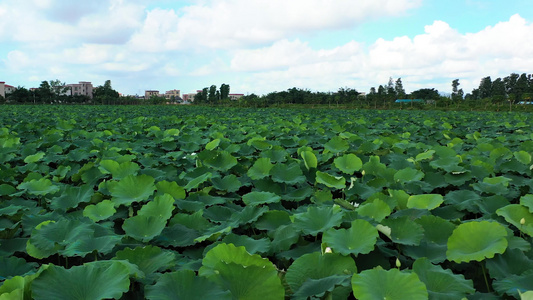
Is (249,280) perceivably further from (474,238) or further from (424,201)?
(424,201)

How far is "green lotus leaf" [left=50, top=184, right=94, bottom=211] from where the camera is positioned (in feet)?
6.71

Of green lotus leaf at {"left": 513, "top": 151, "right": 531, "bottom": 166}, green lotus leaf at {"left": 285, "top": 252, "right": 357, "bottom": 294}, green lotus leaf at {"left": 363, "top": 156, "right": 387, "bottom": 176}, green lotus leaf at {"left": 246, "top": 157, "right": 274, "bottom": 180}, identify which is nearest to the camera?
green lotus leaf at {"left": 285, "top": 252, "right": 357, "bottom": 294}

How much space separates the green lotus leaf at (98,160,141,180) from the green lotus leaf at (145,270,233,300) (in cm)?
170

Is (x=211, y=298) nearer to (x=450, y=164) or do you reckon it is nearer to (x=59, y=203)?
(x=59, y=203)

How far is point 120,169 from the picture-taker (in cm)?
258

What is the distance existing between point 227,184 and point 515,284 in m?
1.73

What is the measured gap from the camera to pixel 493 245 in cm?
121

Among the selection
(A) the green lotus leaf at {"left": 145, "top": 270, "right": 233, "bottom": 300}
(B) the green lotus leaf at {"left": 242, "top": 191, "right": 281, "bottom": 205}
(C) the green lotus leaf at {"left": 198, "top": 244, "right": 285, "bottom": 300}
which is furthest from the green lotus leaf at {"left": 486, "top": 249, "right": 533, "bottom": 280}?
(B) the green lotus leaf at {"left": 242, "top": 191, "right": 281, "bottom": 205}

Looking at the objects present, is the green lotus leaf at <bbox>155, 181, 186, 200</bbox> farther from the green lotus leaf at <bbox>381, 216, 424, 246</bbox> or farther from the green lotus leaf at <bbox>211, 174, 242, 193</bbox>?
the green lotus leaf at <bbox>381, 216, 424, 246</bbox>

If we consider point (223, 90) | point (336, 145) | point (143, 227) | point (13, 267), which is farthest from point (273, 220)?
point (223, 90)

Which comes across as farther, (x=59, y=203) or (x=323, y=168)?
(x=323, y=168)

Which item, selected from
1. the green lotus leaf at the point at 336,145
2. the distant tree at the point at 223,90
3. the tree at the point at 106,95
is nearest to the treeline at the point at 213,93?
the distant tree at the point at 223,90

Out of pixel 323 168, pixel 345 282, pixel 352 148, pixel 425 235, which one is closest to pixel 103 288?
pixel 345 282

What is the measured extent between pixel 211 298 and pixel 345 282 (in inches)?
16.5
